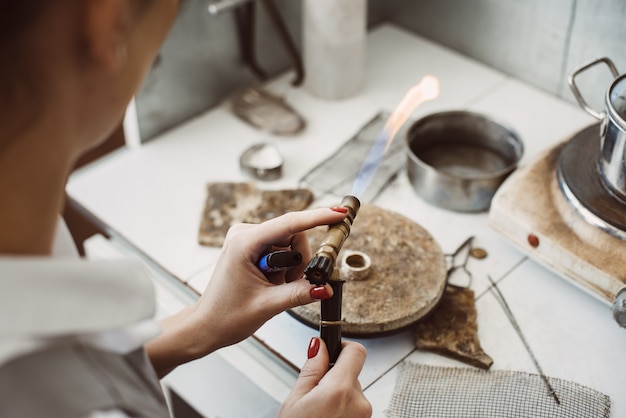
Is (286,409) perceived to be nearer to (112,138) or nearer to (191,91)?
(191,91)

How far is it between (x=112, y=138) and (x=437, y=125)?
1.14m

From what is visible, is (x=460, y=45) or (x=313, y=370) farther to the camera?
(x=460, y=45)

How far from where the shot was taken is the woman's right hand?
1034 mm

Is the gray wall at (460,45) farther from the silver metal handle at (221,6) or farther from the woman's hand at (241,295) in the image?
the woman's hand at (241,295)

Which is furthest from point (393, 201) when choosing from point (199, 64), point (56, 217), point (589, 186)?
point (56, 217)

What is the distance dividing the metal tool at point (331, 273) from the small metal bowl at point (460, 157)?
48cm

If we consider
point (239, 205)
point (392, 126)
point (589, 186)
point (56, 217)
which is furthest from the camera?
point (239, 205)

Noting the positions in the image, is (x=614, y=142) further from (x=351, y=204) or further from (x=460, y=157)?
(x=351, y=204)

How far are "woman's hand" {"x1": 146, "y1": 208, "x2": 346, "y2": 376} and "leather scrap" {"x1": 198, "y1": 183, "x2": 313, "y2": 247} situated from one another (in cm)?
31

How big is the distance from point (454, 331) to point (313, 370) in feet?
1.11

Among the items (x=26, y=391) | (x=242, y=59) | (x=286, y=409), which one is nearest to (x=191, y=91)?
(x=242, y=59)

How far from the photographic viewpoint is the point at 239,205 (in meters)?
1.58

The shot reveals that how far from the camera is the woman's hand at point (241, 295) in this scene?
3.76ft

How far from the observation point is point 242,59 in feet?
6.41
